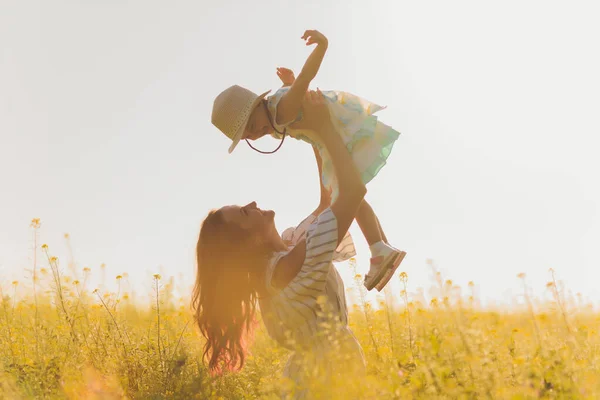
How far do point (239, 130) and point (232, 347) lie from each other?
1.52 metres

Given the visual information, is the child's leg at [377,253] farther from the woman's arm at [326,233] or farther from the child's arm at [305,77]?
the child's arm at [305,77]

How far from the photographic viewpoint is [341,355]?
2850mm

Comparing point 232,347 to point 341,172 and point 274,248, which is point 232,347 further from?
point 341,172

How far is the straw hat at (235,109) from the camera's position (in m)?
4.35

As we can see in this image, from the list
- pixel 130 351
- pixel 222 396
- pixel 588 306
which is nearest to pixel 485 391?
pixel 222 396

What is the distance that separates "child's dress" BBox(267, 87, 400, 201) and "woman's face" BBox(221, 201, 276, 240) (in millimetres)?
519

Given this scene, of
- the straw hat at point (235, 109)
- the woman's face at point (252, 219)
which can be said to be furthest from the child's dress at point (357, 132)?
the woman's face at point (252, 219)

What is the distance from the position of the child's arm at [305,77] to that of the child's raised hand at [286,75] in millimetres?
650

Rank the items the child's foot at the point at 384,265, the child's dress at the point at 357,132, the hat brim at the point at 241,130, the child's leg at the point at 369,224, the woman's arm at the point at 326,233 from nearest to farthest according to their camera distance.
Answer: the woman's arm at the point at 326,233, the child's foot at the point at 384,265, the child's leg at the point at 369,224, the child's dress at the point at 357,132, the hat brim at the point at 241,130

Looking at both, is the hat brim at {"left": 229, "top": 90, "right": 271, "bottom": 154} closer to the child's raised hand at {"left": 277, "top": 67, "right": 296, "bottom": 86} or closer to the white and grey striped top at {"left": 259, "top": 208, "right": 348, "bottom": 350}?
the child's raised hand at {"left": 277, "top": 67, "right": 296, "bottom": 86}

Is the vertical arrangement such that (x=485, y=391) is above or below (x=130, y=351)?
below

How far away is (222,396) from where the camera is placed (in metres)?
4.30

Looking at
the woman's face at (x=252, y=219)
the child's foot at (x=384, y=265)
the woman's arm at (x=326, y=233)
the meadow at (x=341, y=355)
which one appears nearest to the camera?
the meadow at (x=341, y=355)

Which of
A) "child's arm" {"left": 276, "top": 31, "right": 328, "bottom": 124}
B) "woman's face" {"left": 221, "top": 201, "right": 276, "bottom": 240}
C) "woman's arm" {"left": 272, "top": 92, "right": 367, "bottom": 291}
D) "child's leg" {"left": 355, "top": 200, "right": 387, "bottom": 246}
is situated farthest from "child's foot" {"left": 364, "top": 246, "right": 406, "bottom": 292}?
"child's arm" {"left": 276, "top": 31, "right": 328, "bottom": 124}
